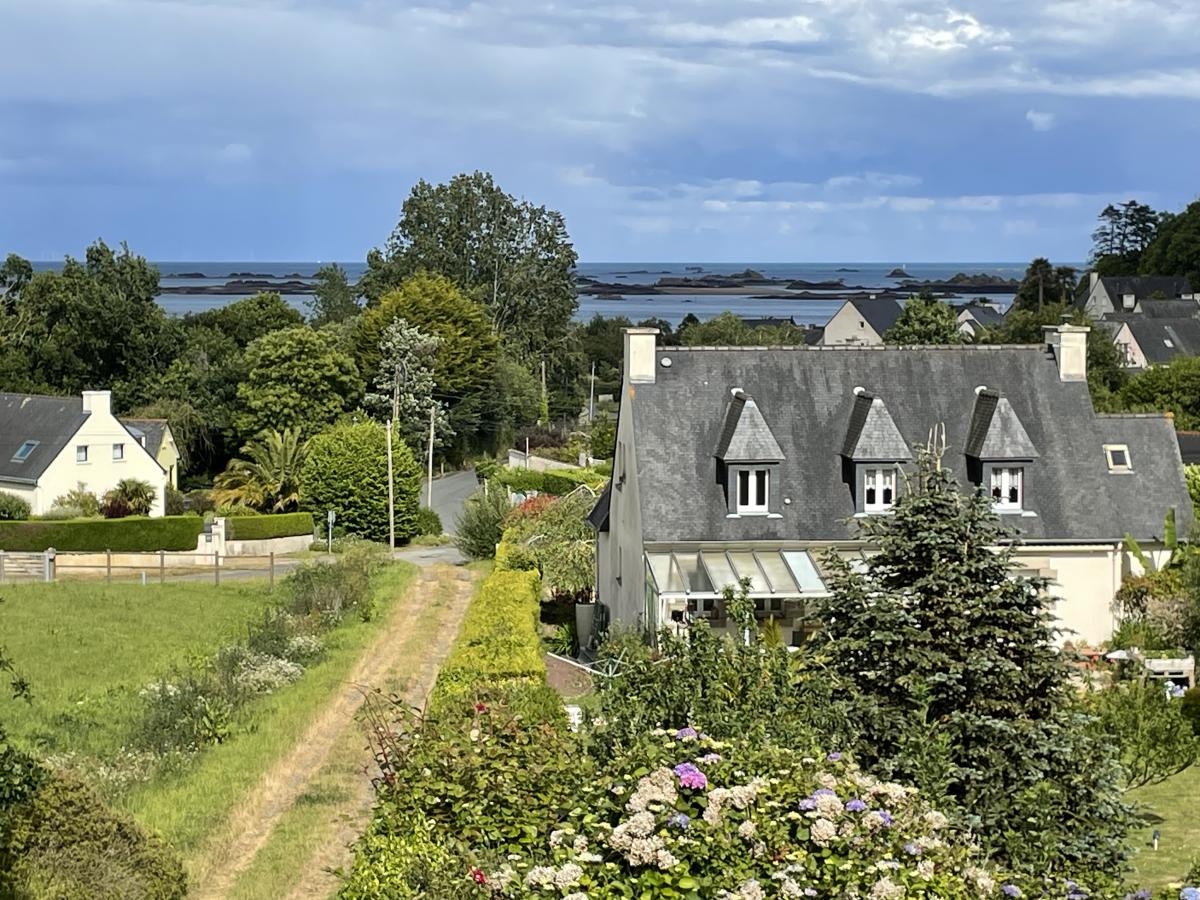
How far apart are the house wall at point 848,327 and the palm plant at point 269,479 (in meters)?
71.0

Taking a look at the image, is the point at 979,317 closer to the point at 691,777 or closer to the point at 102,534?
the point at 102,534

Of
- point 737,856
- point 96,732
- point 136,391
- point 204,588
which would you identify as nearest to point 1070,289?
point 136,391

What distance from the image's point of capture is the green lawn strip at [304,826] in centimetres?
1602

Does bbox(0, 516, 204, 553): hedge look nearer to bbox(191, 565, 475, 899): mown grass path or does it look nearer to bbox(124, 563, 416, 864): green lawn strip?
bbox(124, 563, 416, 864): green lawn strip

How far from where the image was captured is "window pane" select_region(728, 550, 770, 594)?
29466 mm

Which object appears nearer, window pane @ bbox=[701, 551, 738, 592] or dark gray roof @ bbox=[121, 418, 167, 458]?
window pane @ bbox=[701, 551, 738, 592]

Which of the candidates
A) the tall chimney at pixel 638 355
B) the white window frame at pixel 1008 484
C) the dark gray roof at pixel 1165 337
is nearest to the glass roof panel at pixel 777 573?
the tall chimney at pixel 638 355

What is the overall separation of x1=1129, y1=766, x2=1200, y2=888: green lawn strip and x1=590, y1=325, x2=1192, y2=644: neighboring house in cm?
855

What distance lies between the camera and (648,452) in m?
32.1

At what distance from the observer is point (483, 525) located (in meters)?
51.8

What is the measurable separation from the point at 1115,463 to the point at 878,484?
19.5 feet

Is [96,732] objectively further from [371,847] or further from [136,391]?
[136,391]

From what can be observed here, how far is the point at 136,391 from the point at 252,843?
65.6 meters

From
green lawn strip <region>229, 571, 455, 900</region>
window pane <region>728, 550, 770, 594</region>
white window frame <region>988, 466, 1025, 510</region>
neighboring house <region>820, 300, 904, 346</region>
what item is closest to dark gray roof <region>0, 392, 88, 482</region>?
window pane <region>728, 550, 770, 594</region>
